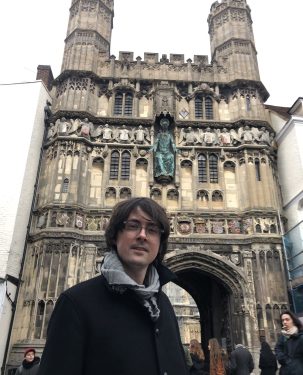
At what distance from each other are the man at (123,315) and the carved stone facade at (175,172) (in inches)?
519

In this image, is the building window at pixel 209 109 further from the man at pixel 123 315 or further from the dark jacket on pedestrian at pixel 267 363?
the man at pixel 123 315

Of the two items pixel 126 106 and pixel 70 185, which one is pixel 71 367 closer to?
pixel 70 185

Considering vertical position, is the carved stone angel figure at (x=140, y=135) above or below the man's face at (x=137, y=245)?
above

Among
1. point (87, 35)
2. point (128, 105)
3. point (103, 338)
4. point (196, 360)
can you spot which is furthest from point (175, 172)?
point (103, 338)

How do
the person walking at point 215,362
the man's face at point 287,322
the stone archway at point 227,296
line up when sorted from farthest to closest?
the stone archway at point 227,296, the person walking at point 215,362, the man's face at point 287,322

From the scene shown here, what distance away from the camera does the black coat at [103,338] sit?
1562mm

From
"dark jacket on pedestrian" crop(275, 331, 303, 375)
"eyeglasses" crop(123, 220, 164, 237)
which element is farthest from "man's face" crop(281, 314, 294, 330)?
"eyeglasses" crop(123, 220, 164, 237)

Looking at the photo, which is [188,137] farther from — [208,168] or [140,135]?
[140,135]

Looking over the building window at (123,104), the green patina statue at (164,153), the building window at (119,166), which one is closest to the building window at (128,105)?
the building window at (123,104)

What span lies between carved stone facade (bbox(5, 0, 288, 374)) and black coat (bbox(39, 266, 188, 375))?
43.8 ft

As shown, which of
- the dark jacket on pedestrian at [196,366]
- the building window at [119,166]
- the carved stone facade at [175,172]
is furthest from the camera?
the building window at [119,166]

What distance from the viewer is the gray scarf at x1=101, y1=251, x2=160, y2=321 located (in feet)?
6.01

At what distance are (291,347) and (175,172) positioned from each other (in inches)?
537

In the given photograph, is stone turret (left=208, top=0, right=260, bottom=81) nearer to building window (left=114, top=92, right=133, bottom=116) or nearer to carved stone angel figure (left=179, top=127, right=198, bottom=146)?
carved stone angel figure (left=179, top=127, right=198, bottom=146)
